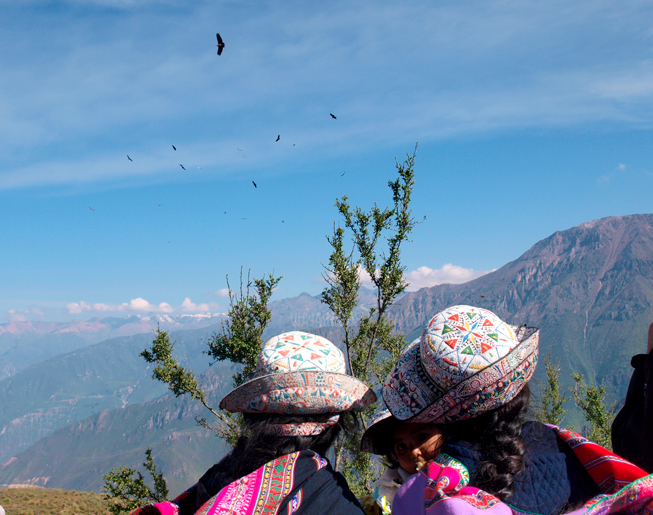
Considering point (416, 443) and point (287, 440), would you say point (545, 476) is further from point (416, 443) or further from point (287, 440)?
point (287, 440)

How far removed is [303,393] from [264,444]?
45 centimetres

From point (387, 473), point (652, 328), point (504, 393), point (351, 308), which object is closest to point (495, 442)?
point (504, 393)

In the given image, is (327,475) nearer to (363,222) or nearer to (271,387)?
(271,387)

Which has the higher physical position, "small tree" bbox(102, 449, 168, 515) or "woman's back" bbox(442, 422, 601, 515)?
"woman's back" bbox(442, 422, 601, 515)

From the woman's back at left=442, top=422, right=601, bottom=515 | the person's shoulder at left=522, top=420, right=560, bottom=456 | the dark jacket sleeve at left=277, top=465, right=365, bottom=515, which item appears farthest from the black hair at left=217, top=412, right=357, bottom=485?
the person's shoulder at left=522, top=420, right=560, bottom=456

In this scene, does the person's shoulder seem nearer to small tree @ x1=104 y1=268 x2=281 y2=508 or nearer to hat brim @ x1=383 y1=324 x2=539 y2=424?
hat brim @ x1=383 y1=324 x2=539 y2=424

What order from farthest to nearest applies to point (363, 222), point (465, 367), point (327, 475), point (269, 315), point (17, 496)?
point (17, 496) < point (269, 315) < point (363, 222) < point (327, 475) < point (465, 367)

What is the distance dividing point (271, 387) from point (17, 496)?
228ft

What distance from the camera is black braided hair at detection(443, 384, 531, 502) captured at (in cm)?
255

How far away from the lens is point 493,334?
2.61 m

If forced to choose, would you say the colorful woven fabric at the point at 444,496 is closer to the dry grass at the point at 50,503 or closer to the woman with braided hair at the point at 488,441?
the woman with braided hair at the point at 488,441

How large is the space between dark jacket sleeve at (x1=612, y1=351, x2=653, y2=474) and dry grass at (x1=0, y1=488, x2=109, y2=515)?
47.7m

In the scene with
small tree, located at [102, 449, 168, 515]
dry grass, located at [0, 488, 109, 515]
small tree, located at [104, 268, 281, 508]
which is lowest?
dry grass, located at [0, 488, 109, 515]

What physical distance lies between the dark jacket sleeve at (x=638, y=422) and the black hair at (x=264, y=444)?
209 centimetres
